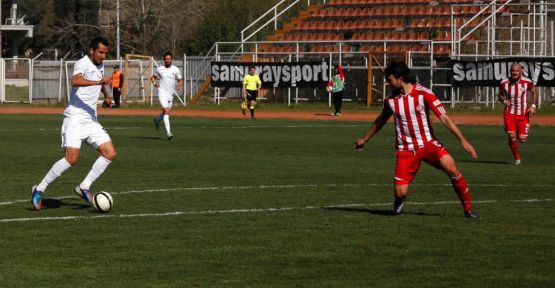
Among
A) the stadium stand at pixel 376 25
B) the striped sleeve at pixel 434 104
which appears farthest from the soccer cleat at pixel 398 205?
the stadium stand at pixel 376 25

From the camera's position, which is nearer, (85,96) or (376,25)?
(85,96)

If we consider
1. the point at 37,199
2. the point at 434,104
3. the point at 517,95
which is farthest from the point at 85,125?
the point at 517,95

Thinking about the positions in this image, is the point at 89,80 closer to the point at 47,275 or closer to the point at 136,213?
the point at 136,213

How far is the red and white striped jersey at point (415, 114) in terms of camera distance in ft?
46.3

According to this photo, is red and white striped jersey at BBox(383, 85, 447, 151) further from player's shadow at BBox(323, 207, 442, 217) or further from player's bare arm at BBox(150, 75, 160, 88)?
player's bare arm at BBox(150, 75, 160, 88)

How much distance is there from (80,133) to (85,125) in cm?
13

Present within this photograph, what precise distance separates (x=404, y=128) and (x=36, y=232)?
443 cm

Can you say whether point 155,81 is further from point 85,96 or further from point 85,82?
point 85,82

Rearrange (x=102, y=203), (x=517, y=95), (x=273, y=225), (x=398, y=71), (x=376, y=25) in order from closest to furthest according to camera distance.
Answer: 1. (x=273, y=225)
2. (x=398, y=71)
3. (x=102, y=203)
4. (x=517, y=95)
5. (x=376, y=25)

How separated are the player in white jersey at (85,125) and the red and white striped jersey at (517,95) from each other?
39.0 feet

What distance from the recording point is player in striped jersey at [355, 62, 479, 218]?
46.3 ft

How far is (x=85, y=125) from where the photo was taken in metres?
15.3

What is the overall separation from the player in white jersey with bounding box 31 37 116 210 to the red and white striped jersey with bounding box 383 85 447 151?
12.2 feet

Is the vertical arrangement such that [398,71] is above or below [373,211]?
above
